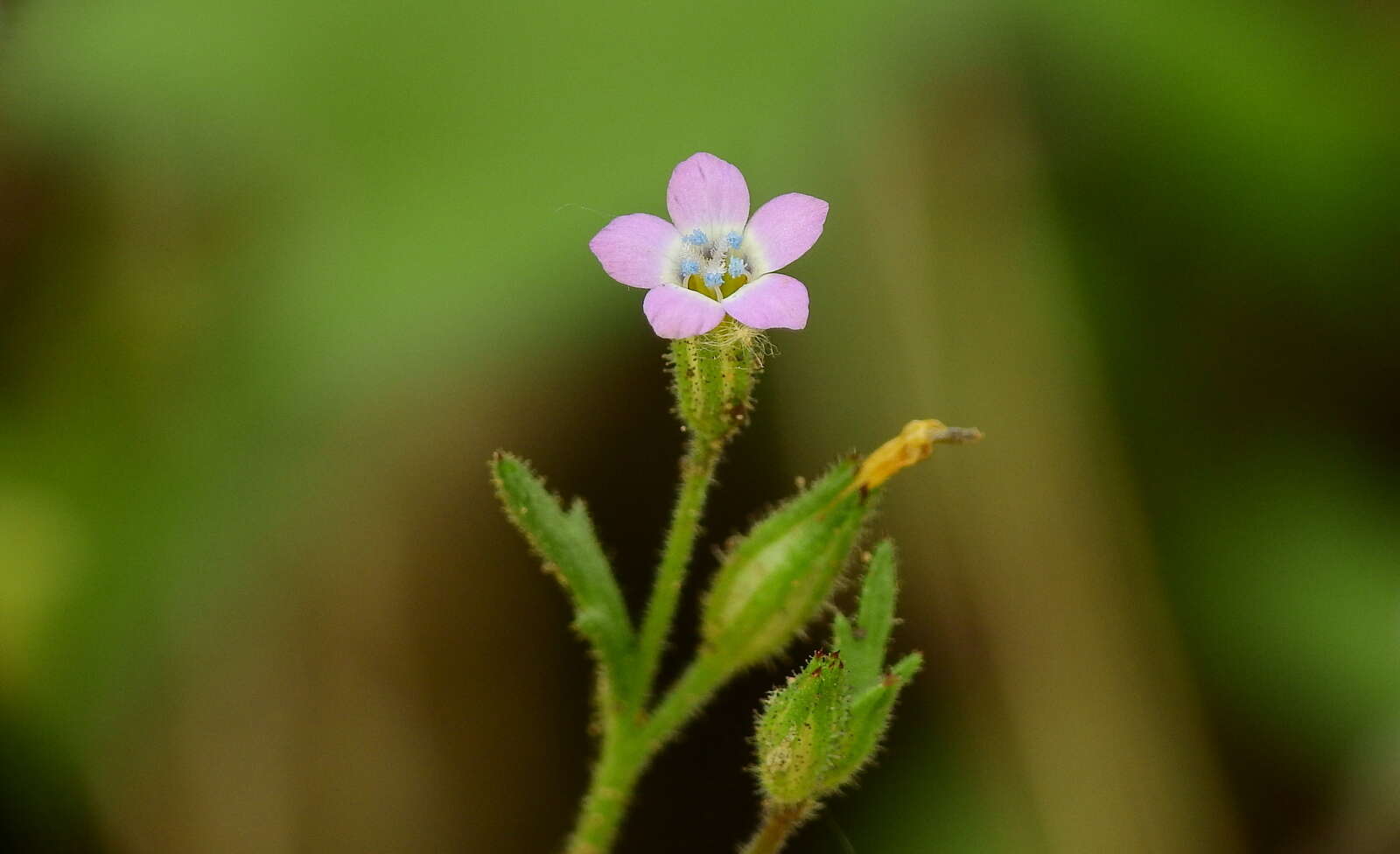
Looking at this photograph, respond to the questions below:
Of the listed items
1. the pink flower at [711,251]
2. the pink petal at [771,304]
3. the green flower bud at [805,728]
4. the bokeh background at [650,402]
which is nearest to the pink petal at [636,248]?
the pink flower at [711,251]

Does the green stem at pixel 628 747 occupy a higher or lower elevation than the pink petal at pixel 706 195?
lower

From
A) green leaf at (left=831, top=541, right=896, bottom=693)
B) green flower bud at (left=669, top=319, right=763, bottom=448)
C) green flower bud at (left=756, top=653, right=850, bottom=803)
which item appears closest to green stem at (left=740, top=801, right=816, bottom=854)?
green flower bud at (left=756, top=653, right=850, bottom=803)

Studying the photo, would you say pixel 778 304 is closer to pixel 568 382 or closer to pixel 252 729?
pixel 568 382

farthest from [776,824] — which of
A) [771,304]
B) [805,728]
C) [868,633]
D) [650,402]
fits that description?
[650,402]

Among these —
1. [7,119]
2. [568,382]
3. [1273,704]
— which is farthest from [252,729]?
[1273,704]

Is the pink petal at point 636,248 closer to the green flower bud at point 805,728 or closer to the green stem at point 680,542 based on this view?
the green stem at point 680,542

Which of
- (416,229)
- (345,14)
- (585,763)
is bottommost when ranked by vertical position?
(585,763)
